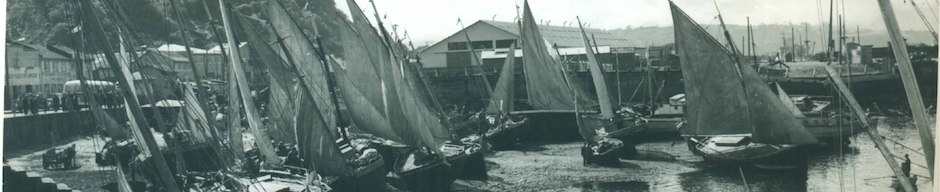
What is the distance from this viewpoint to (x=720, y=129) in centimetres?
1593

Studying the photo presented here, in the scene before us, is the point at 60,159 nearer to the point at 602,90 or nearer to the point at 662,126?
the point at 602,90

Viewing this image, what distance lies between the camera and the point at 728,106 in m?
15.8

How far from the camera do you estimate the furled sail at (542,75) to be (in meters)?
23.1

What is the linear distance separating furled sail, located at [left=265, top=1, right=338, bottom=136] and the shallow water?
3.54 m

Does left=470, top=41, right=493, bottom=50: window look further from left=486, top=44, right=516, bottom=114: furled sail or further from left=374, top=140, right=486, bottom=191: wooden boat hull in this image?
left=374, top=140, right=486, bottom=191: wooden boat hull

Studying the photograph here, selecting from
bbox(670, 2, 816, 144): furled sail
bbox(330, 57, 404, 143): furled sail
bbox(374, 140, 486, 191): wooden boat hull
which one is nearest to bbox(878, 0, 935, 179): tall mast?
bbox(670, 2, 816, 144): furled sail

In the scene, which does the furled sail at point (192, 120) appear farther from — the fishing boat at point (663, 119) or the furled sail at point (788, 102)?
the furled sail at point (788, 102)

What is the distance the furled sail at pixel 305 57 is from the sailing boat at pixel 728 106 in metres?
7.20

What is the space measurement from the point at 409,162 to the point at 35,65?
6527mm

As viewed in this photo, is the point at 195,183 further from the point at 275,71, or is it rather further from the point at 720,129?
the point at 720,129

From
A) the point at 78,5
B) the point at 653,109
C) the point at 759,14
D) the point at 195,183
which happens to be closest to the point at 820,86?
the point at 653,109

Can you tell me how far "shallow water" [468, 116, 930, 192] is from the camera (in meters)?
14.4

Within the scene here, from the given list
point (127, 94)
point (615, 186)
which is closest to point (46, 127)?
point (127, 94)

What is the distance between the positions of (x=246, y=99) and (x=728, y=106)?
32.0 feet
